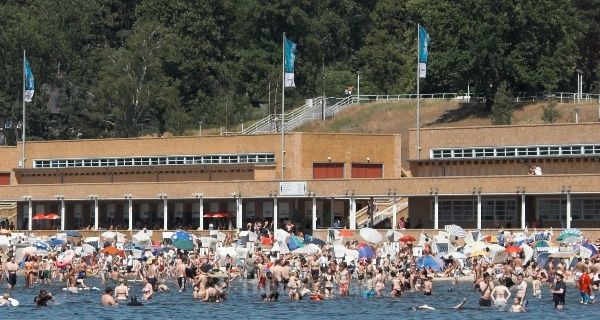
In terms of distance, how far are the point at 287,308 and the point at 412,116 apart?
70144 millimetres

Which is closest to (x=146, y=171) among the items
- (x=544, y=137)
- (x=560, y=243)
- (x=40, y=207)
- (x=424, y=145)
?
(x=40, y=207)

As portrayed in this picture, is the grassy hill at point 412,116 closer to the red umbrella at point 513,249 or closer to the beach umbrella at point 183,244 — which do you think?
the beach umbrella at point 183,244

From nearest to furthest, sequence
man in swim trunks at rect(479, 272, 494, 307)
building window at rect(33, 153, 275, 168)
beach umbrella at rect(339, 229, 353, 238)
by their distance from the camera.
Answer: man in swim trunks at rect(479, 272, 494, 307) < beach umbrella at rect(339, 229, 353, 238) < building window at rect(33, 153, 275, 168)

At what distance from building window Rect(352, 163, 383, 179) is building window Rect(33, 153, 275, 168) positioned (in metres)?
4.80

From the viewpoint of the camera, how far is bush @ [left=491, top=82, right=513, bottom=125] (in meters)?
126

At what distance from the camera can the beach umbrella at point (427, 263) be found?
251ft

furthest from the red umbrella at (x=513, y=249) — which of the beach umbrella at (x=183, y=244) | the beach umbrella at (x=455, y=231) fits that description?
the beach umbrella at (x=183, y=244)

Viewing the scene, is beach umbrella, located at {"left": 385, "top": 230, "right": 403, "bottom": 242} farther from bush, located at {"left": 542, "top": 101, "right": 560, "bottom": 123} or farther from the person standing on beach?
bush, located at {"left": 542, "top": 101, "right": 560, "bottom": 123}

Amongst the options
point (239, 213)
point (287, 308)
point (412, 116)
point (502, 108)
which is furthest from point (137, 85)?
point (287, 308)

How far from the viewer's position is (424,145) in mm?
103500

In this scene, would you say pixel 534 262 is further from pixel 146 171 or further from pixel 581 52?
pixel 581 52

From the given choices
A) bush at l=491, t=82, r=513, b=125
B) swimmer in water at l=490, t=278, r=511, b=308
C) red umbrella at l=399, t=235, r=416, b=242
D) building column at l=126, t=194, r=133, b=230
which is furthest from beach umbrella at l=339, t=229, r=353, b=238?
bush at l=491, t=82, r=513, b=125

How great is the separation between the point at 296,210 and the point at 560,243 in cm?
2386

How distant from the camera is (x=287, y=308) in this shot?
223ft
